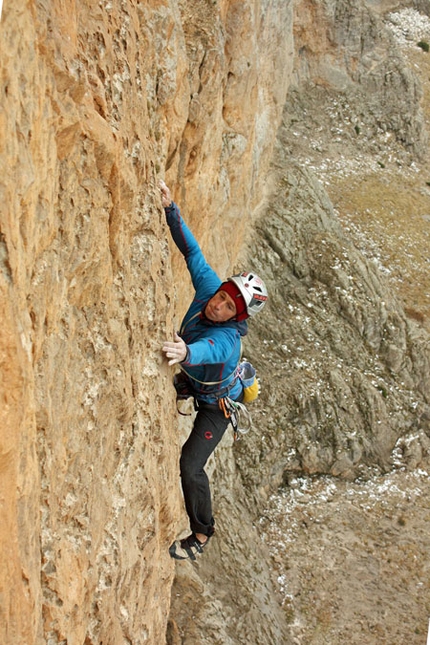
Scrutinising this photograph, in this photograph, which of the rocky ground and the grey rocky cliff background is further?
the rocky ground

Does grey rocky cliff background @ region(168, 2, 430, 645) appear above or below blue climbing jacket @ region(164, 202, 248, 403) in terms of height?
below

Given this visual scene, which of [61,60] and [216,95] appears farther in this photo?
[216,95]

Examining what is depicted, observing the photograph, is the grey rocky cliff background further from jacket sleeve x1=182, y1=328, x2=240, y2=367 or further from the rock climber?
jacket sleeve x1=182, y1=328, x2=240, y2=367

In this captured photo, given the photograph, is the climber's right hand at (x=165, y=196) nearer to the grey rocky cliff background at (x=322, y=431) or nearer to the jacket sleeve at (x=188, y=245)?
the jacket sleeve at (x=188, y=245)

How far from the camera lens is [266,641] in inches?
595

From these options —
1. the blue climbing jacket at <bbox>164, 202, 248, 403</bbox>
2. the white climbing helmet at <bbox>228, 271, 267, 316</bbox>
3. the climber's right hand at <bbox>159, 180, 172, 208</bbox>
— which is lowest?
the blue climbing jacket at <bbox>164, 202, 248, 403</bbox>

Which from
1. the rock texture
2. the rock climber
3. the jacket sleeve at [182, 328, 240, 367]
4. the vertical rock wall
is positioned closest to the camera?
the vertical rock wall

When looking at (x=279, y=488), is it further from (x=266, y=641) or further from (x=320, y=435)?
(x=266, y=641)

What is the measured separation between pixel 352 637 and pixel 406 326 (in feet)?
37.7

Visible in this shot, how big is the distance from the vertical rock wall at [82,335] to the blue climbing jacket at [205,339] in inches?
22.2

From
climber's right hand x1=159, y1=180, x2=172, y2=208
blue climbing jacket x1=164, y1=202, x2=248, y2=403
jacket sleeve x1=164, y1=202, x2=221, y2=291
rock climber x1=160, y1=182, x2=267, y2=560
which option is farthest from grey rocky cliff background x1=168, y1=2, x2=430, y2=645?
climber's right hand x1=159, y1=180, x2=172, y2=208

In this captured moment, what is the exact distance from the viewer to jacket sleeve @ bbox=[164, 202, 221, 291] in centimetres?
813

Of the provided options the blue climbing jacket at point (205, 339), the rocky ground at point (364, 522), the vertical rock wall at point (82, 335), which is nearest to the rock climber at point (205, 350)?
the blue climbing jacket at point (205, 339)

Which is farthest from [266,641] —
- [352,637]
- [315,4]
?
[315,4]
